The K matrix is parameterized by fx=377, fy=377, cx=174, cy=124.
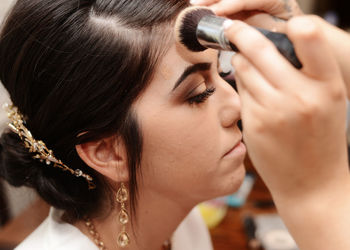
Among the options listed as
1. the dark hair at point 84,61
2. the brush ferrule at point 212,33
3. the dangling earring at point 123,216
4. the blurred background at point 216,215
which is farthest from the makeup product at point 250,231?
the brush ferrule at point 212,33

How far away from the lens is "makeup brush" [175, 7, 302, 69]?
438mm

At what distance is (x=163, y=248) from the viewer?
1.07 meters

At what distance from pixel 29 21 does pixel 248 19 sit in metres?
0.47

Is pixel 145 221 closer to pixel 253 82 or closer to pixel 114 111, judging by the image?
pixel 114 111

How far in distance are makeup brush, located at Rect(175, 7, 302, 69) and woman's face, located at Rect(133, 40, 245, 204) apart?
84 mm

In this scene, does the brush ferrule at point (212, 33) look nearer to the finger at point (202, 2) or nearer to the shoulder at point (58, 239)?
the finger at point (202, 2)

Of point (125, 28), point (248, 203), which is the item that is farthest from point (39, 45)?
point (248, 203)

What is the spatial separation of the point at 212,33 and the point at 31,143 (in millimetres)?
468

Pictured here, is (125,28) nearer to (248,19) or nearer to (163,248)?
(248,19)

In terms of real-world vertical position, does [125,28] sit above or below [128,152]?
above

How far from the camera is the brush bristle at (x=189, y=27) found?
60 cm

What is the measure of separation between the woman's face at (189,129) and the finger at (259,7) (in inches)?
3.6

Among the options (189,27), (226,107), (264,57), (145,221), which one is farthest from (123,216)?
(264,57)

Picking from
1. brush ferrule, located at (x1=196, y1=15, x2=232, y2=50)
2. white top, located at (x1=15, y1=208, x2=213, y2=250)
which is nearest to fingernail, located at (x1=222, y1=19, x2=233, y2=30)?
brush ferrule, located at (x1=196, y1=15, x2=232, y2=50)
